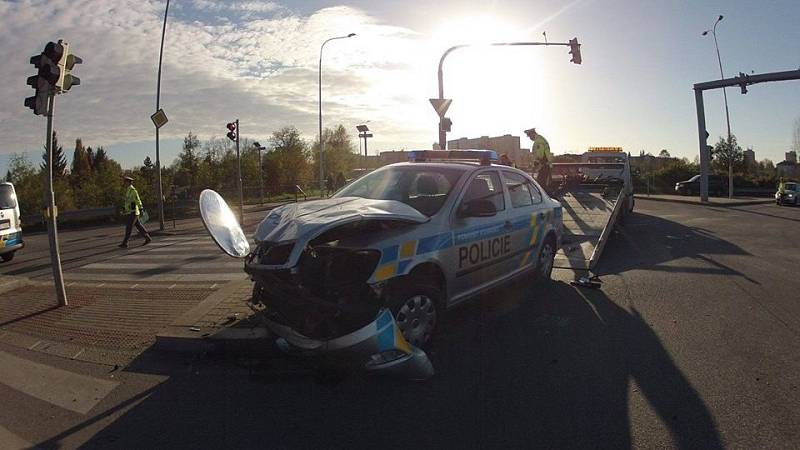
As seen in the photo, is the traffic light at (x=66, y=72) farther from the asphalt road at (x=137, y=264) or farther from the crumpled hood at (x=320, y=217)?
the crumpled hood at (x=320, y=217)

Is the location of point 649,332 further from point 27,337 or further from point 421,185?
point 27,337

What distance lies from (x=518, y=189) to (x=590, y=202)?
9209 millimetres

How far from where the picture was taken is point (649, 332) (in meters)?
5.29

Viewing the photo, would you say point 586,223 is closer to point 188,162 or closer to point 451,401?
point 451,401

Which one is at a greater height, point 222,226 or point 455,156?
point 455,156

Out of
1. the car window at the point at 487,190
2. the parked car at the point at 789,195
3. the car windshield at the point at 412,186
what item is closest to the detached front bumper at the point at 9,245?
the car windshield at the point at 412,186

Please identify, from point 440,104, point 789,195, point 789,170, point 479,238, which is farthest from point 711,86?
point 789,170

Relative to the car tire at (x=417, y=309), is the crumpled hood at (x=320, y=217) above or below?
above

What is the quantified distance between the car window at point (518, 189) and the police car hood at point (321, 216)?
6.26 feet

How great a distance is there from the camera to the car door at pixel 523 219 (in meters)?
6.30

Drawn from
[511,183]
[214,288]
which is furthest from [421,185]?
[214,288]

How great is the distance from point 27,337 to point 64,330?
1.13 feet

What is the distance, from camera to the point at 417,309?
4555 millimetres

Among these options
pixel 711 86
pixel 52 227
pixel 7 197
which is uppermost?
pixel 711 86
